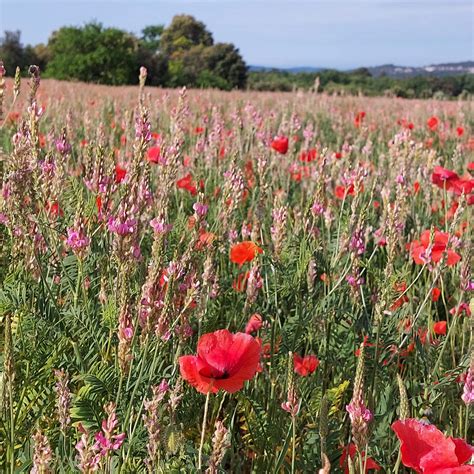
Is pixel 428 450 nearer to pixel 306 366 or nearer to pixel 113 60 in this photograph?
pixel 306 366

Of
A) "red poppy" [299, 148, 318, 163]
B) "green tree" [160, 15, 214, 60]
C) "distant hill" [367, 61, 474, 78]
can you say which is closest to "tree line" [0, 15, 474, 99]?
"distant hill" [367, 61, 474, 78]

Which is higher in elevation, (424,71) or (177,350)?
(424,71)

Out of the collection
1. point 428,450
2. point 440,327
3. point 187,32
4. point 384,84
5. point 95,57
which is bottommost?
point 440,327

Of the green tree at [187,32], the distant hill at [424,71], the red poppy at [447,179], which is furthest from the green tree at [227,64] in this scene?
the red poppy at [447,179]

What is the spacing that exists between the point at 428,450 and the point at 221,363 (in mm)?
314

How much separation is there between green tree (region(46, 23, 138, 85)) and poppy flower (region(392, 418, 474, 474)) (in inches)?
1210

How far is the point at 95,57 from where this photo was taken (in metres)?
31.9

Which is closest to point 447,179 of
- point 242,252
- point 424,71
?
point 242,252

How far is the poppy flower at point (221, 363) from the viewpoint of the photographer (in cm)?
98

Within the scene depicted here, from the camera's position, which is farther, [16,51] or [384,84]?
[16,51]

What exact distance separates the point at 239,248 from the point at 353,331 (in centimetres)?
35

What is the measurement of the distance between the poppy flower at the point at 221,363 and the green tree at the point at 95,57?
3055 cm

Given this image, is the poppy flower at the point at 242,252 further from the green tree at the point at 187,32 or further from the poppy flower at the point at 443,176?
the green tree at the point at 187,32

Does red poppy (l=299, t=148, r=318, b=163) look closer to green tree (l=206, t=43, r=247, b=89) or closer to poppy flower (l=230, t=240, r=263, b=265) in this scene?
poppy flower (l=230, t=240, r=263, b=265)
